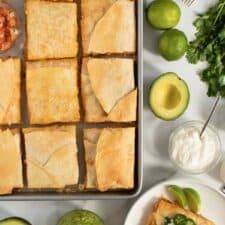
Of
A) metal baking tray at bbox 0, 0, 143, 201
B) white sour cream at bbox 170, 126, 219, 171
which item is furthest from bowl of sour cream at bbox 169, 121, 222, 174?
metal baking tray at bbox 0, 0, 143, 201

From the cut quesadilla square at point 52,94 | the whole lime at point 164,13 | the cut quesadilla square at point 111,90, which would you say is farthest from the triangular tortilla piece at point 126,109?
the whole lime at point 164,13

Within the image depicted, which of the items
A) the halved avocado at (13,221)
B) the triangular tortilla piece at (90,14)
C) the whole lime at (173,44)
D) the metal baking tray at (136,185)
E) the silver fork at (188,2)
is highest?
the silver fork at (188,2)

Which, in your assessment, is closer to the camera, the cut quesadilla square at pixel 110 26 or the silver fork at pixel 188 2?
the cut quesadilla square at pixel 110 26

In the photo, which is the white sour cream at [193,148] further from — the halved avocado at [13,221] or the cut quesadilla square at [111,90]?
the halved avocado at [13,221]

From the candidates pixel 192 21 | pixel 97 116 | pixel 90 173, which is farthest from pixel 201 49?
pixel 90 173

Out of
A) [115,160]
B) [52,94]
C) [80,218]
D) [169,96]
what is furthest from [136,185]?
[52,94]

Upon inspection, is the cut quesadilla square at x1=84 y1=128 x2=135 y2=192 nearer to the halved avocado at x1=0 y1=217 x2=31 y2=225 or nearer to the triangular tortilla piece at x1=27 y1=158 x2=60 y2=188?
the triangular tortilla piece at x1=27 y1=158 x2=60 y2=188

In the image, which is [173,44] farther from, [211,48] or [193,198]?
[193,198]
